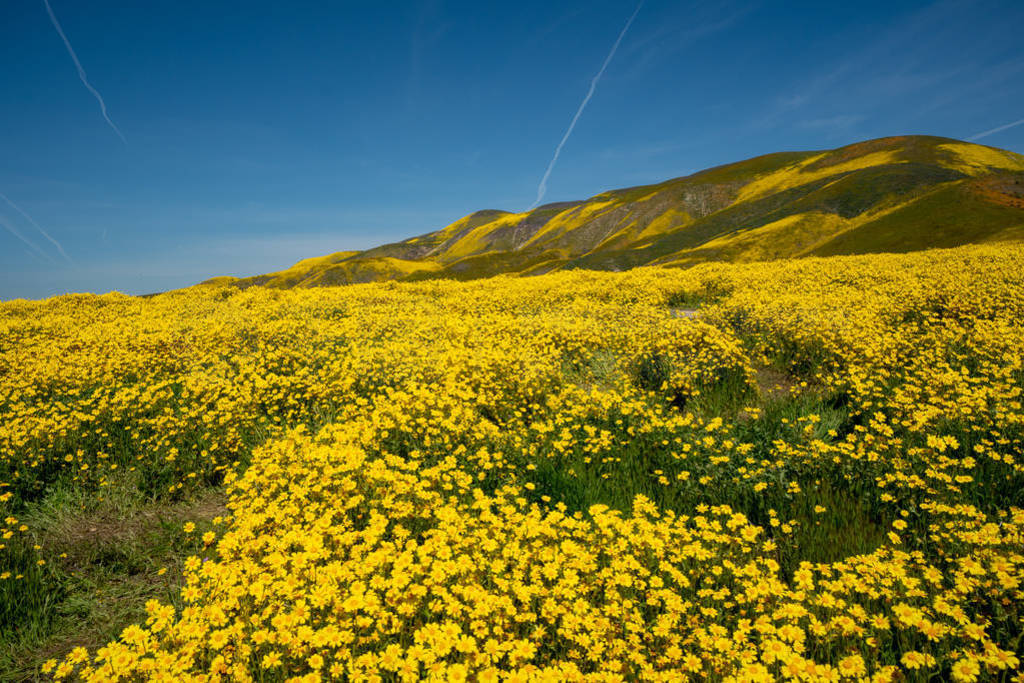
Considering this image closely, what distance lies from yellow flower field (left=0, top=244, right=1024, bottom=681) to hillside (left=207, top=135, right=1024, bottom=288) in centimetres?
2967

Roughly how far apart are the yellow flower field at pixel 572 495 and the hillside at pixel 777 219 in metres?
29.7

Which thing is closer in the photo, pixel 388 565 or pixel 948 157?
pixel 388 565

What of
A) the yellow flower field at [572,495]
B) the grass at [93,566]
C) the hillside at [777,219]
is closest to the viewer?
the yellow flower field at [572,495]

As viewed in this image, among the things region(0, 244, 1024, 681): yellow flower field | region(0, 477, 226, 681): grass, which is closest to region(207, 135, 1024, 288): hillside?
region(0, 244, 1024, 681): yellow flower field

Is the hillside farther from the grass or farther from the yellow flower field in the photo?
the grass

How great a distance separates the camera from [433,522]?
455 cm

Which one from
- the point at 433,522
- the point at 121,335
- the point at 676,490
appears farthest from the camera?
the point at 121,335

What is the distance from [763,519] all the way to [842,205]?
57.0m

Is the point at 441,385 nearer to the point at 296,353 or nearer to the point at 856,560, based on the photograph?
the point at 296,353

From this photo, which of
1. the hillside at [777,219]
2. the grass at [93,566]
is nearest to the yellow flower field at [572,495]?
the grass at [93,566]

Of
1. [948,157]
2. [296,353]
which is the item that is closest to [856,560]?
[296,353]

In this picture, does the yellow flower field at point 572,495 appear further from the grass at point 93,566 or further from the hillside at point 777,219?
the hillside at point 777,219

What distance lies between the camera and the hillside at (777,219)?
33469mm

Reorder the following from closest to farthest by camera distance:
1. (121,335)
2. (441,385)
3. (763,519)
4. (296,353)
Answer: (763,519)
(441,385)
(296,353)
(121,335)
